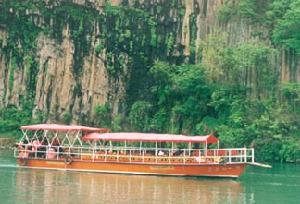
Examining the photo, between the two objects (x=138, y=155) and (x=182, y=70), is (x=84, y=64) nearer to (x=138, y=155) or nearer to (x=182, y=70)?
(x=182, y=70)

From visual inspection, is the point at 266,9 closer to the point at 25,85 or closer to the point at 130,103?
the point at 130,103

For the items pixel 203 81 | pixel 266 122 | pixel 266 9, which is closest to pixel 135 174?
pixel 266 122

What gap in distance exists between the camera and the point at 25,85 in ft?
188

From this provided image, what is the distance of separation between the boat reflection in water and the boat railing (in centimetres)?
124

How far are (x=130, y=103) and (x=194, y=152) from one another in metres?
18.3

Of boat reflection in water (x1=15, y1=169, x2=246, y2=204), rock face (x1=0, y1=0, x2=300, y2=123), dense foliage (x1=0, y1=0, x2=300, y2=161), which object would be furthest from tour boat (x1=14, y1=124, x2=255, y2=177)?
rock face (x1=0, y1=0, x2=300, y2=123)

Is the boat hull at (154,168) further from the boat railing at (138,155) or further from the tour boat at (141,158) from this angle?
the boat railing at (138,155)

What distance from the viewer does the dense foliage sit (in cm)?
4859

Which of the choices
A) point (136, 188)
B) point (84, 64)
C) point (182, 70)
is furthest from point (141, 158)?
point (84, 64)

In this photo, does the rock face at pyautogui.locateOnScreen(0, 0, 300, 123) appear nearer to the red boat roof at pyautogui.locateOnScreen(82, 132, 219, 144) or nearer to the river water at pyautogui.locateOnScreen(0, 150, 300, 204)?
the red boat roof at pyautogui.locateOnScreen(82, 132, 219, 144)

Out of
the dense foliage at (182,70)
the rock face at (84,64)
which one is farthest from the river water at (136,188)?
the rock face at (84,64)

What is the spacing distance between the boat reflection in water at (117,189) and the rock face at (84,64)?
65.8ft

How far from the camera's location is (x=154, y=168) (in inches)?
1398

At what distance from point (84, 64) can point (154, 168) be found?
2211 centimetres
